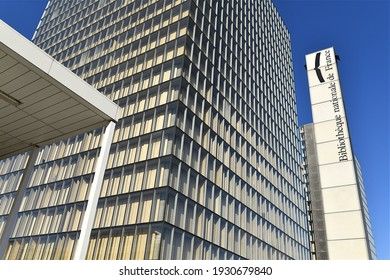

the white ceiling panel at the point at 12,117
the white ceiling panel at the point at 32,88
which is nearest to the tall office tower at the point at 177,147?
the white ceiling panel at the point at 12,117

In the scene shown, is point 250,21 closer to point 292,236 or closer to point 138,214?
point 292,236

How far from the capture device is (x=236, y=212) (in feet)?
108

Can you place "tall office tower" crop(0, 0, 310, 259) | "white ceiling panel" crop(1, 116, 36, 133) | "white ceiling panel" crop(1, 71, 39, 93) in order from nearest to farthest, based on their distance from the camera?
"white ceiling panel" crop(1, 71, 39, 93), "white ceiling panel" crop(1, 116, 36, 133), "tall office tower" crop(0, 0, 310, 259)

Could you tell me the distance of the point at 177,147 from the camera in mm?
27312

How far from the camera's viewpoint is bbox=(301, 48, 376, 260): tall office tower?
25.4 ft

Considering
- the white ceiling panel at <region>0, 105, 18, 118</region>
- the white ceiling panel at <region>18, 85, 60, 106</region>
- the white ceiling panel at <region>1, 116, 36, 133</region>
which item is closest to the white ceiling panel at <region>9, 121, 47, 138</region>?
the white ceiling panel at <region>1, 116, 36, 133</region>

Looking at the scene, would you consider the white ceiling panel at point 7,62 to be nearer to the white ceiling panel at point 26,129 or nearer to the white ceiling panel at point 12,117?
the white ceiling panel at point 12,117

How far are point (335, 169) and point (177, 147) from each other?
1915 cm

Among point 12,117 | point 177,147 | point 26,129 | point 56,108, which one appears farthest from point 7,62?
point 177,147

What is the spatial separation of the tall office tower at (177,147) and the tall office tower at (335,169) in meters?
16.0

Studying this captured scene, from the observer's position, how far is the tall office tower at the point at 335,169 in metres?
7.74

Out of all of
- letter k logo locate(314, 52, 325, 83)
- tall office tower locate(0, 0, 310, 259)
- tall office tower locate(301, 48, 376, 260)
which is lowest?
tall office tower locate(301, 48, 376, 260)

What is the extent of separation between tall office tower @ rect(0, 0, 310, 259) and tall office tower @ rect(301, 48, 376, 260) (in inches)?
628

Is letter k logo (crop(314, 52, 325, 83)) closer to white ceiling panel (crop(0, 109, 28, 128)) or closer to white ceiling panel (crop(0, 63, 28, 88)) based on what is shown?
white ceiling panel (crop(0, 63, 28, 88))
